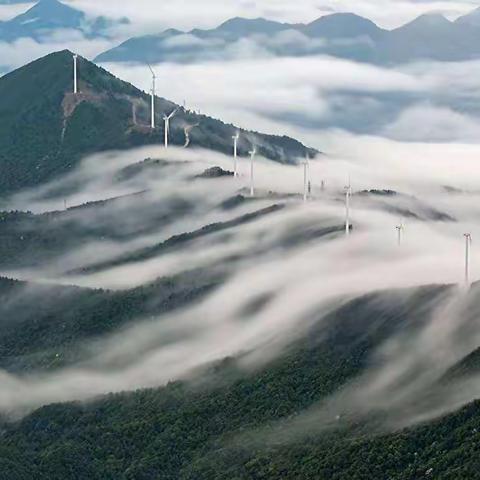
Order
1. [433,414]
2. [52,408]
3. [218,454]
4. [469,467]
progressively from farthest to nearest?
[52,408]
[218,454]
[433,414]
[469,467]

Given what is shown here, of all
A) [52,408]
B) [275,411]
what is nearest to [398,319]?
A: [275,411]

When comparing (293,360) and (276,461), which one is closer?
(276,461)

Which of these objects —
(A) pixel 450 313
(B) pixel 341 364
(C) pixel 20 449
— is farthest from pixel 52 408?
(A) pixel 450 313

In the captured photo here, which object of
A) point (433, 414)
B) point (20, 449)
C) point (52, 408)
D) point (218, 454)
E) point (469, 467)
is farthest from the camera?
point (52, 408)

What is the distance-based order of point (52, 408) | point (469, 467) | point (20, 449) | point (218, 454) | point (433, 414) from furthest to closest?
point (52, 408)
point (20, 449)
point (218, 454)
point (433, 414)
point (469, 467)

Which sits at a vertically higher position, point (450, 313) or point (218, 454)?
point (450, 313)

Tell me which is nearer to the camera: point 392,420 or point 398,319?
point 392,420

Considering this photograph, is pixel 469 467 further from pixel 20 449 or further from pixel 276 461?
pixel 20 449

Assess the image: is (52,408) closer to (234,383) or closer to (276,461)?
(234,383)

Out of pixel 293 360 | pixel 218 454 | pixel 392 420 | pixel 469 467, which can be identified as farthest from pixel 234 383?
pixel 469 467
